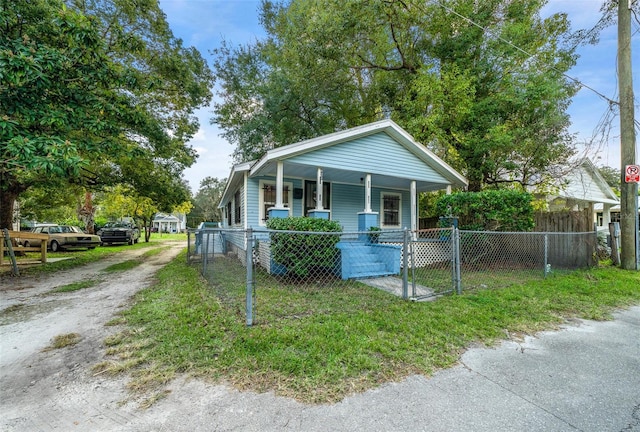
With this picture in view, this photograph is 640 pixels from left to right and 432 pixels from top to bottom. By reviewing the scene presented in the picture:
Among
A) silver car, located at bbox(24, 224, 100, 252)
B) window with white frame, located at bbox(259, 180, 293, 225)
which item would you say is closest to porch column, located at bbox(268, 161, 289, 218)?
window with white frame, located at bbox(259, 180, 293, 225)

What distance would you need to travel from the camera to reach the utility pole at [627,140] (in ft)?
23.8

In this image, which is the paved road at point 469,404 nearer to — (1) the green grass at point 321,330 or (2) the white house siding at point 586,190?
(1) the green grass at point 321,330

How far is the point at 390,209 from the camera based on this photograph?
10.9m

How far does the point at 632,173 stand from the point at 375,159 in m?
6.67

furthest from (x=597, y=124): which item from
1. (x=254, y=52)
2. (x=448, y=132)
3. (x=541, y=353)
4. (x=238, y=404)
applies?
(x=254, y=52)

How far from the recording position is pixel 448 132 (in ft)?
37.9

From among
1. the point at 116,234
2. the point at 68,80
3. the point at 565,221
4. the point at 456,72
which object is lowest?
the point at 116,234

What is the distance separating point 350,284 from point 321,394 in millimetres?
3760

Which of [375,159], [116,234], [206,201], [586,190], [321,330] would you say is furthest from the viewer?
[206,201]

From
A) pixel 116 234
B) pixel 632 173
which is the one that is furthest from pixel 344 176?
pixel 116 234

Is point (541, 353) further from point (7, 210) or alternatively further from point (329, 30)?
point (7, 210)

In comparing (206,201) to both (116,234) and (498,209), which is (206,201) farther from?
(498,209)

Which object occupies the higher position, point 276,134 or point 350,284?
point 276,134

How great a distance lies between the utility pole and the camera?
285 inches
